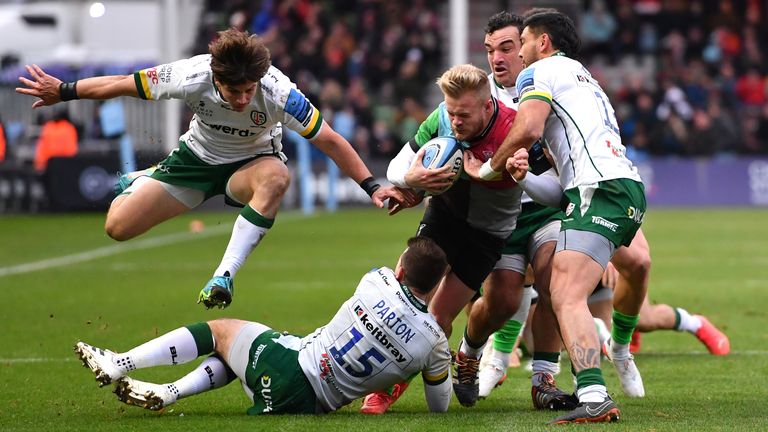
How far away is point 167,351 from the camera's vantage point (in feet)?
23.5

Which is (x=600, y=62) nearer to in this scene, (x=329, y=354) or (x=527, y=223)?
(x=527, y=223)

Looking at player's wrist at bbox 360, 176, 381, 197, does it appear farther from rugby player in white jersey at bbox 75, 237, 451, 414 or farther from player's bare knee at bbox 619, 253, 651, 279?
player's bare knee at bbox 619, 253, 651, 279

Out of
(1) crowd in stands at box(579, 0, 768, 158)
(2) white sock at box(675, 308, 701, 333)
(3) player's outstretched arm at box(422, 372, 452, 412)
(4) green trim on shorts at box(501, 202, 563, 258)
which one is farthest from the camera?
(1) crowd in stands at box(579, 0, 768, 158)

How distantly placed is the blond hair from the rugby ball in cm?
35

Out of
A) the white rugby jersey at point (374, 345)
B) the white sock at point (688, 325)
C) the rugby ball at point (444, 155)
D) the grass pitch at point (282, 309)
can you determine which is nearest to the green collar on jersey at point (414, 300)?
the white rugby jersey at point (374, 345)

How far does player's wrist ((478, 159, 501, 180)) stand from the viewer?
7.17 meters

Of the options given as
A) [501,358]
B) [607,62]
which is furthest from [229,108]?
[607,62]

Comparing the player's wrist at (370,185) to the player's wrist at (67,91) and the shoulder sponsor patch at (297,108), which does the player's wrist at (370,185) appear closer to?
the shoulder sponsor patch at (297,108)

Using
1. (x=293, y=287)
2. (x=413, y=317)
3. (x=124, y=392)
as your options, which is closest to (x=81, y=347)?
(x=124, y=392)

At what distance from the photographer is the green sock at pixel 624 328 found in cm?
808

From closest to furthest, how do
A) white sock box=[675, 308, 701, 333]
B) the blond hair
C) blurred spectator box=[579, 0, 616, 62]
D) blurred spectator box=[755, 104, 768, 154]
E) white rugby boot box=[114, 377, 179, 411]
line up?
white rugby boot box=[114, 377, 179, 411] → the blond hair → white sock box=[675, 308, 701, 333] → blurred spectator box=[755, 104, 768, 154] → blurred spectator box=[579, 0, 616, 62]

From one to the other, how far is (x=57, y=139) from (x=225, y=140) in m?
18.3

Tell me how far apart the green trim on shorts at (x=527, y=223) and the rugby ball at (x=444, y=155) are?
0.88 metres

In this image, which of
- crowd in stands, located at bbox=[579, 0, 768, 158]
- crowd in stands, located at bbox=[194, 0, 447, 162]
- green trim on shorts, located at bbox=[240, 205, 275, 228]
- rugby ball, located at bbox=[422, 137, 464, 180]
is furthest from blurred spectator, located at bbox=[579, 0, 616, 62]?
rugby ball, located at bbox=[422, 137, 464, 180]
